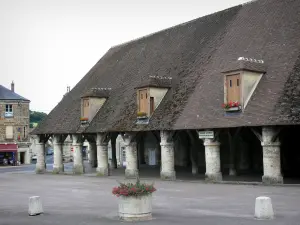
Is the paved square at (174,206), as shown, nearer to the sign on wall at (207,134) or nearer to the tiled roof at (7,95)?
the sign on wall at (207,134)

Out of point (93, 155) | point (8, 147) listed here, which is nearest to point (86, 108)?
point (93, 155)

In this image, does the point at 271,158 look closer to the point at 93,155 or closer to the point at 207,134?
the point at 207,134

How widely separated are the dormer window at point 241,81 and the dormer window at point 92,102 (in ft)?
40.5

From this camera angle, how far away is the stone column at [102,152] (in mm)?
31438

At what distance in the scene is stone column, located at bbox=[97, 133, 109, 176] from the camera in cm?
3144

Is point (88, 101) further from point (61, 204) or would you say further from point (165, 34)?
point (61, 204)

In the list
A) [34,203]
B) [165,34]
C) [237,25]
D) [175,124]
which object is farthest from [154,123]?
[34,203]

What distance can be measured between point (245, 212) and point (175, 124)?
11952mm

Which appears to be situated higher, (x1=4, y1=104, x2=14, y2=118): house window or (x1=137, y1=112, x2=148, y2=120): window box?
(x1=4, y1=104, x2=14, y2=118): house window

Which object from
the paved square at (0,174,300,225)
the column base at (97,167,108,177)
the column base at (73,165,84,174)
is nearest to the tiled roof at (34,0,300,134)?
the column base at (97,167,108,177)

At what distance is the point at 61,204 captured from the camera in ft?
55.8

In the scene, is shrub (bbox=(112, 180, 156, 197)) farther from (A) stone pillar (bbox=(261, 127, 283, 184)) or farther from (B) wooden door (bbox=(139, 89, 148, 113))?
(B) wooden door (bbox=(139, 89, 148, 113))

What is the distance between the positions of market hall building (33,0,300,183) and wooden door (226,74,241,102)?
0.16ft

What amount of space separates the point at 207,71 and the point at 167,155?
5223mm
